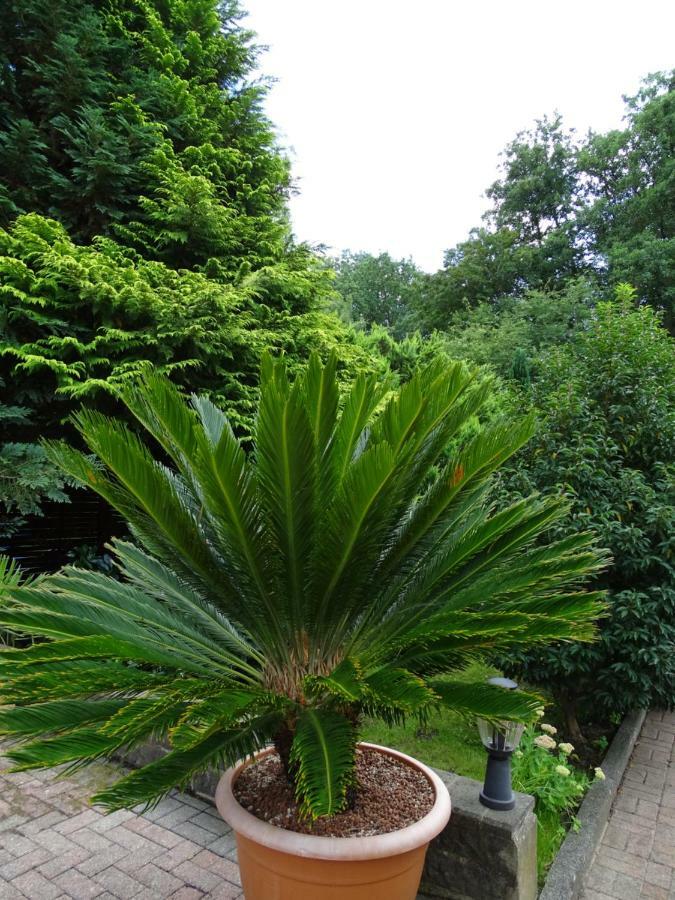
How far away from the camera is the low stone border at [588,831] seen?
2.37 meters

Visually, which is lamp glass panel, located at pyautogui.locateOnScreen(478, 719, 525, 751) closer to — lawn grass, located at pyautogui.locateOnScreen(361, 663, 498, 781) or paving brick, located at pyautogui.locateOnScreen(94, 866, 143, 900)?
lawn grass, located at pyautogui.locateOnScreen(361, 663, 498, 781)

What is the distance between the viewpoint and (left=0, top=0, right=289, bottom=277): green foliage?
529cm

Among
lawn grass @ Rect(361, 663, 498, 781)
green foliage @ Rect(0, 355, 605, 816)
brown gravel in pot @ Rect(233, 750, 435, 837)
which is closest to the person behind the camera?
green foliage @ Rect(0, 355, 605, 816)

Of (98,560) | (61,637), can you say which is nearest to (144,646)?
(61,637)

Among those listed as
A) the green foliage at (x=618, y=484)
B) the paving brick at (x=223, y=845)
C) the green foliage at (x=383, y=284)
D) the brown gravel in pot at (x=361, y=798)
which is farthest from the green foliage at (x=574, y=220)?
the paving brick at (x=223, y=845)

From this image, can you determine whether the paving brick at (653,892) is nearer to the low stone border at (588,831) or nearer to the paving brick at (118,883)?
the low stone border at (588,831)

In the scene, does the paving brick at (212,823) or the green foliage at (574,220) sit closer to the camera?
the paving brick at (212,823)

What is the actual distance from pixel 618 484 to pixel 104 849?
147 inches

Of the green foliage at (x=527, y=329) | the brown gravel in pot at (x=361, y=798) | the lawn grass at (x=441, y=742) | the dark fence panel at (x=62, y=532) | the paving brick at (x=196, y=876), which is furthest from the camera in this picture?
the green foliage at (x=527, y=329)

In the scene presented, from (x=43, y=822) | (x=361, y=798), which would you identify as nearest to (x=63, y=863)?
(x=43, y=822)

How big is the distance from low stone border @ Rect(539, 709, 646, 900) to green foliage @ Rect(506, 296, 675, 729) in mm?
279

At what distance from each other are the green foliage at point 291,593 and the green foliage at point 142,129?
447cm

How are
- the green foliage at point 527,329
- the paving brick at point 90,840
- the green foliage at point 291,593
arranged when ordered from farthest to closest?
the green foliage at point 527,329 < the paving brick at point 90,840 < the green foliage at point 291,593

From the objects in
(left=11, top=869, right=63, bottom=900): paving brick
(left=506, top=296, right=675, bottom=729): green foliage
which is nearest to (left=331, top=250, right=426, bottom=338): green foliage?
(left=506, top=296, right=675, bottom=729): green foliage
